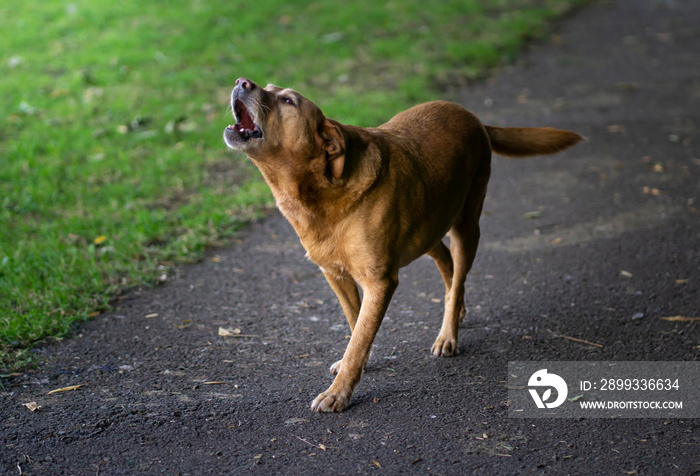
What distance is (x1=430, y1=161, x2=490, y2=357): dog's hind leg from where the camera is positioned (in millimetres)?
4254

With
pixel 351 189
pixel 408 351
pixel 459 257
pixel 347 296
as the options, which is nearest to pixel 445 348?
pixel 408 351

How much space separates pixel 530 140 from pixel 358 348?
184cm

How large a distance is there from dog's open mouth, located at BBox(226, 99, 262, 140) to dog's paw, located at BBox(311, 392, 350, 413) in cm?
131

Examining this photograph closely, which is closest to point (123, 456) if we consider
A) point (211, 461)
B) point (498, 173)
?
point (211, 461)

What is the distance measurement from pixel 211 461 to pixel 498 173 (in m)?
4.98

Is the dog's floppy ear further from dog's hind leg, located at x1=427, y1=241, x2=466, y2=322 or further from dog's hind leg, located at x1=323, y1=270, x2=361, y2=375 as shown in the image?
dog's hind leg, located at x1=427, y1=241, x2=466, y2=322

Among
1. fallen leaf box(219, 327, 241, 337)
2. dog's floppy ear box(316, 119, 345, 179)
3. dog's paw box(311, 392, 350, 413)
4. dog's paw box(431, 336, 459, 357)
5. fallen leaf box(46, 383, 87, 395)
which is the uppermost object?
dog's floppy ear box(316, 119, 345, 179)

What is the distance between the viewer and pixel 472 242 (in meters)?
4.34

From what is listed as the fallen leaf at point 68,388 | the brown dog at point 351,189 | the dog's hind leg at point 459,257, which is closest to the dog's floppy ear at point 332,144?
the brown dog at point 351,189

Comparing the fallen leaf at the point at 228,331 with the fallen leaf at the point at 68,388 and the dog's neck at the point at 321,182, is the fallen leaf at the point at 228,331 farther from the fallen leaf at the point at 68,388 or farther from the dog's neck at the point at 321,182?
the dog's neck at the point at 321,182

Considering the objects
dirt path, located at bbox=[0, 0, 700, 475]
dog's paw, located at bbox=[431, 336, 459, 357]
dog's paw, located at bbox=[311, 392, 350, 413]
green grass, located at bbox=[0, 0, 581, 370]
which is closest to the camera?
dirt path, located at bbox=[0, 0, 700, 475]

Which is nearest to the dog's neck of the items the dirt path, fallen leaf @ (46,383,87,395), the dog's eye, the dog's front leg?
the dog's eye

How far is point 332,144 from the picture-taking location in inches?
138

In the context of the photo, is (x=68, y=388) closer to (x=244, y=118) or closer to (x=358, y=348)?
(x=358, y=348)
